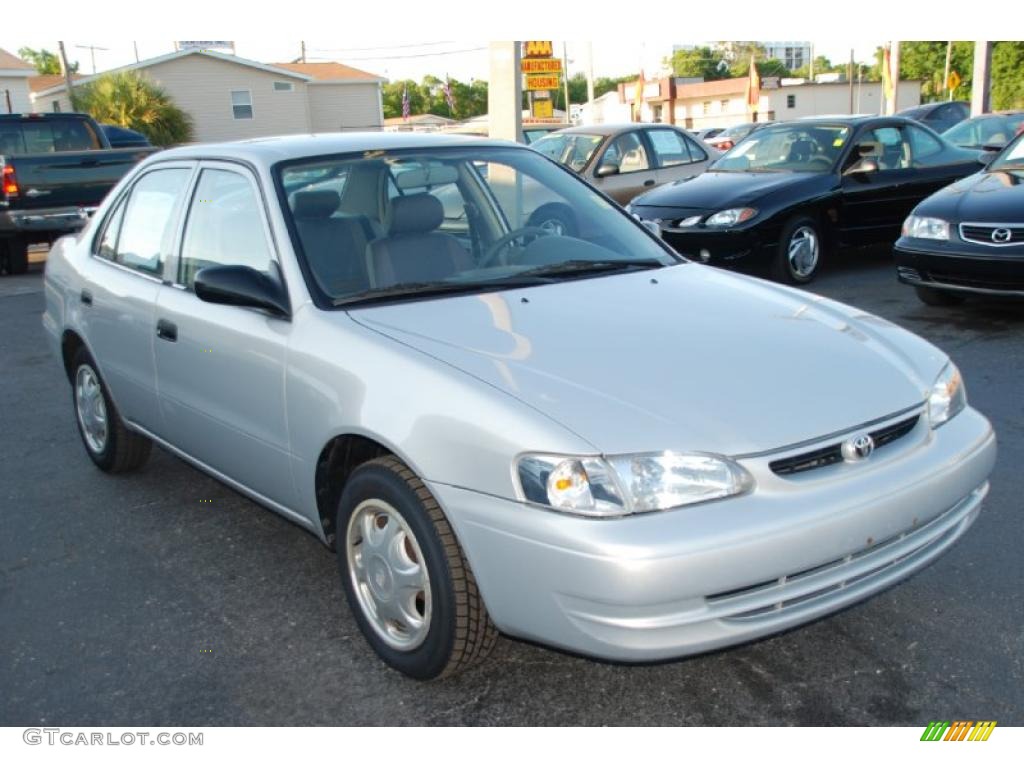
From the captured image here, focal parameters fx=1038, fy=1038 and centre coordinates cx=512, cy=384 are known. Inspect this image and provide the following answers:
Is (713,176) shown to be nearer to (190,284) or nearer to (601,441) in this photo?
(190,284)

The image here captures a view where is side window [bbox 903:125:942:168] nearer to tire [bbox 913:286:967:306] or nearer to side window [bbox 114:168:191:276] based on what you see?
tire [bbox 913:286:967:306]

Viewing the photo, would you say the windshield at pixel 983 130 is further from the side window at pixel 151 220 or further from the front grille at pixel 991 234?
the side window at pixel 151 220

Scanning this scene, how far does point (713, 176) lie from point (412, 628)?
315 inches

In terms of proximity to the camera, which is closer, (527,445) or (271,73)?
(527,445)

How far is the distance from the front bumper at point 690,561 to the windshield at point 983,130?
1389 cm

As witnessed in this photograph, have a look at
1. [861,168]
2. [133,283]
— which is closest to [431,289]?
[133,283]

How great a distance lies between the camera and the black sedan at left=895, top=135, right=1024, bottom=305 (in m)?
7.07

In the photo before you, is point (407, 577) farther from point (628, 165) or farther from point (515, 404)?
point (628, 165)

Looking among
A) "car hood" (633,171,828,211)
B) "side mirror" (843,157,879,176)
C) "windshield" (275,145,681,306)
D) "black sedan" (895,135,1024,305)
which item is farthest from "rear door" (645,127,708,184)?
"windshield" (275,145,681,306)

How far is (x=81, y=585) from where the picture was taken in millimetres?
3959

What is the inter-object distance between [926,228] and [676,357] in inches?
211

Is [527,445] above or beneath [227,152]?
beneath

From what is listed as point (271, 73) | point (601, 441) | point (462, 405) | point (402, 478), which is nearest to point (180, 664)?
point (402, 478)

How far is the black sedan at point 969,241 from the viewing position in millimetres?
7070
